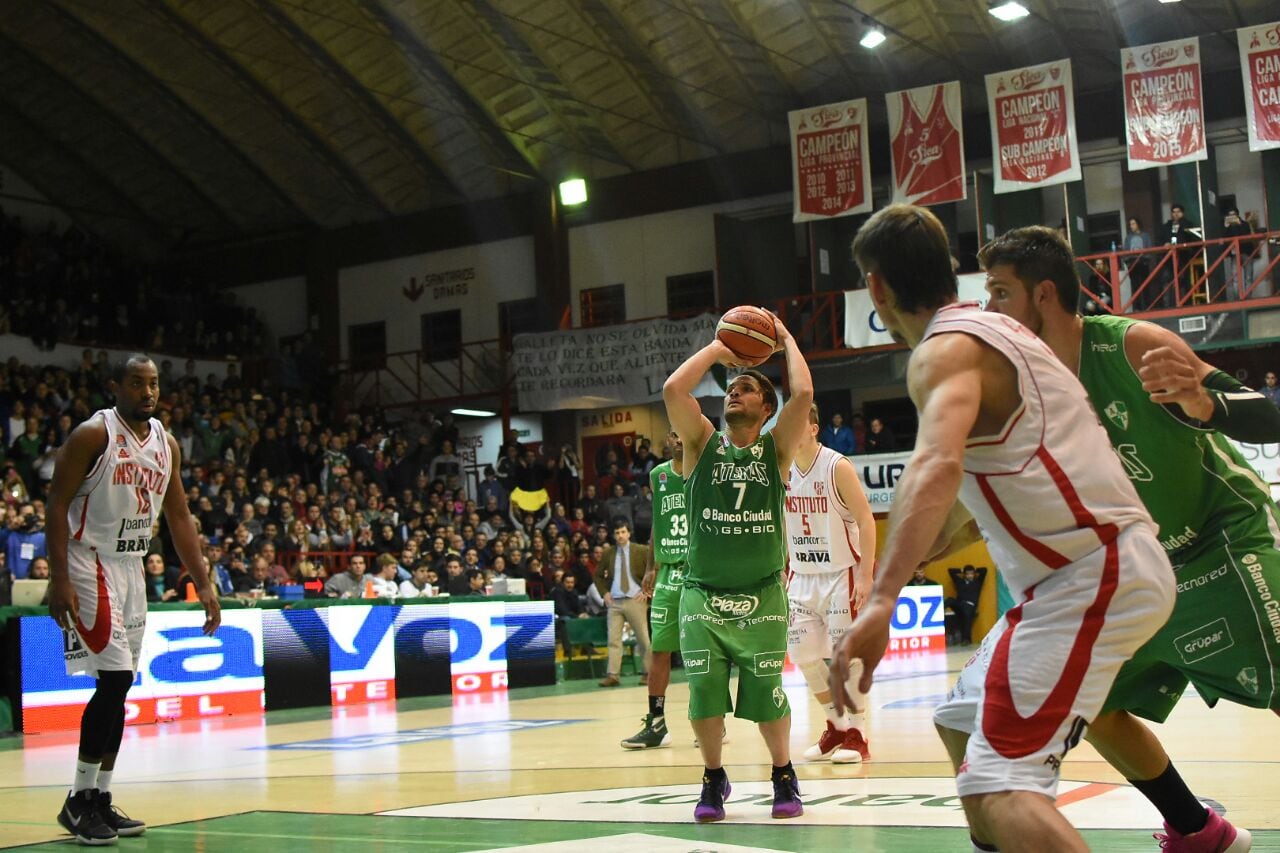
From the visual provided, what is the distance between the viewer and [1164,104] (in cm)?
2509

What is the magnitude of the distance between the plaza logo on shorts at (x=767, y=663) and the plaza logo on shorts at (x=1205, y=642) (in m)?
2.41

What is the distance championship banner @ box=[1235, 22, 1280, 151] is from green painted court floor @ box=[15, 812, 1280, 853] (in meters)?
21.6

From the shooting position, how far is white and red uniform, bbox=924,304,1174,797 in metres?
3.32

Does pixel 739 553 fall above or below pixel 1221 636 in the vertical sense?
above

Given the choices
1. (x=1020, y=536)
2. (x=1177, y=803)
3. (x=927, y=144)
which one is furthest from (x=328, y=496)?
(x=1020, y=536)

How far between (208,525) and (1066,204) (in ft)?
54.2

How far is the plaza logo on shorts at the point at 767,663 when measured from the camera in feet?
22.0

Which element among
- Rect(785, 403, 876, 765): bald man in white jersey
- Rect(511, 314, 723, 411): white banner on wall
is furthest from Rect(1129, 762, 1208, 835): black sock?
Rect(511, 314, 723, 411): white banner on wall

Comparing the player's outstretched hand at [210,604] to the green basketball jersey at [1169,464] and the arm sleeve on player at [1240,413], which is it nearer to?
the green basketball jersey at [1169,464]

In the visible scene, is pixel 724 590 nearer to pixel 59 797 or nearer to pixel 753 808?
pixel 753 808

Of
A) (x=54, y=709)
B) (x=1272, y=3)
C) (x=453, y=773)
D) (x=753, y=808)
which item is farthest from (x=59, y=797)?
(x=1272, y=3)

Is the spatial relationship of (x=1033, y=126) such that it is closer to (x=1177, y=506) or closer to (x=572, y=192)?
(x=572, y=192)

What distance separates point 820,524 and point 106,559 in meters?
4.42

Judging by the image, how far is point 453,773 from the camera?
8.77m
